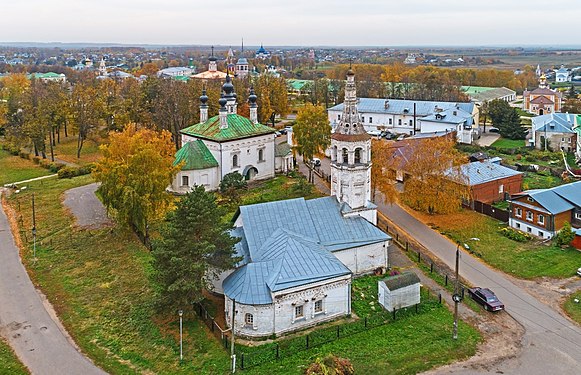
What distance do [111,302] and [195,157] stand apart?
17.5m

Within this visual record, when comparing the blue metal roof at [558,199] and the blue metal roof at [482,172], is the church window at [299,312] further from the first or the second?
the blue metal roof at [482,172]

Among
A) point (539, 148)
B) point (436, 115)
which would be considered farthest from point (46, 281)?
point (539, 148)

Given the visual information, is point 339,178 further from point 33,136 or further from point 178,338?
point 33,136

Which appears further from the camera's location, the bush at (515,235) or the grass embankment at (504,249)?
the bush at (515,235)

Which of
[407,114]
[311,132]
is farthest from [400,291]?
[407,114]

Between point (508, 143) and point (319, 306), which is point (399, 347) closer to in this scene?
point (319, 306)

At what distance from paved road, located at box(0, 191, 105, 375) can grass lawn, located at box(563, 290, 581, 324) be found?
712 inches

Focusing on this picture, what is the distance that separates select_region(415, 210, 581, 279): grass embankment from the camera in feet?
85.2

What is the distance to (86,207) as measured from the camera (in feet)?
120

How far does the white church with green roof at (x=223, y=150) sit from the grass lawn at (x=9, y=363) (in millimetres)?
19459

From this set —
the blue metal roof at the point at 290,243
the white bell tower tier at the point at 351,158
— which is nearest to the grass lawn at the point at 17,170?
the blue metal roof at the point at 290,243

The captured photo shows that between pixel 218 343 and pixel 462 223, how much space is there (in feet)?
63.5

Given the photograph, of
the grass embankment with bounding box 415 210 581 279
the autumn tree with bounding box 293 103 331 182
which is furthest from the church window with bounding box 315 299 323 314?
the autumn tree with bounding box 293 103 331 182

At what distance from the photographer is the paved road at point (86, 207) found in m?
33.4
